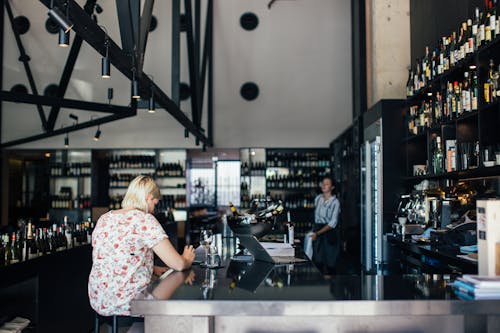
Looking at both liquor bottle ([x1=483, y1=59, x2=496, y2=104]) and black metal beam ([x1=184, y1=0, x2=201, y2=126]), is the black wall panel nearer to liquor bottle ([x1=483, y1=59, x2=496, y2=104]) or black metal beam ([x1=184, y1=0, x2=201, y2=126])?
liquor bottle ([x1=483, y1=59, x2=496, y2=104])

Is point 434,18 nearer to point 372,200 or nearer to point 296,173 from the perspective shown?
point 372,200

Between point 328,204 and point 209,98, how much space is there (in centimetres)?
514

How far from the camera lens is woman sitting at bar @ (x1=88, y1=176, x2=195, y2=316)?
2934 millimetres

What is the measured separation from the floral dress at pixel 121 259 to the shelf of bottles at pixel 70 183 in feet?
28.2

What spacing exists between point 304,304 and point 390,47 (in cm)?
574

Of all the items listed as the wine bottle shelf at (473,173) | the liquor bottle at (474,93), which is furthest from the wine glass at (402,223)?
the liquor bottle at (474,93)

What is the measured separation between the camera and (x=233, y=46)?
1158 cm

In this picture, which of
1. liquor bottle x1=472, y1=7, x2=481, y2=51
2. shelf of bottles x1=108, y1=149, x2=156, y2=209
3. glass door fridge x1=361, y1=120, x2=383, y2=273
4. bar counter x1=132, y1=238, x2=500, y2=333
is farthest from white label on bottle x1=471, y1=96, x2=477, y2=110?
shelf of bottles x1=108, y1=149, x2=156, y2=209

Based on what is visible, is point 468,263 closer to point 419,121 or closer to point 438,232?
point 438,232

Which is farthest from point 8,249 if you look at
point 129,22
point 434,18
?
point 434,18

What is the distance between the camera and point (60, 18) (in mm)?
2879

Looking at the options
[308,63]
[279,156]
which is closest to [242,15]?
[308,63]

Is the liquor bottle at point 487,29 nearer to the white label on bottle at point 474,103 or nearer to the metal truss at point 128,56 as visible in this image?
the white label on bottle at point 474,103

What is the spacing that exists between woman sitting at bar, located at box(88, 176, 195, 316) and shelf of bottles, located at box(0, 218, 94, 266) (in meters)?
1.39
